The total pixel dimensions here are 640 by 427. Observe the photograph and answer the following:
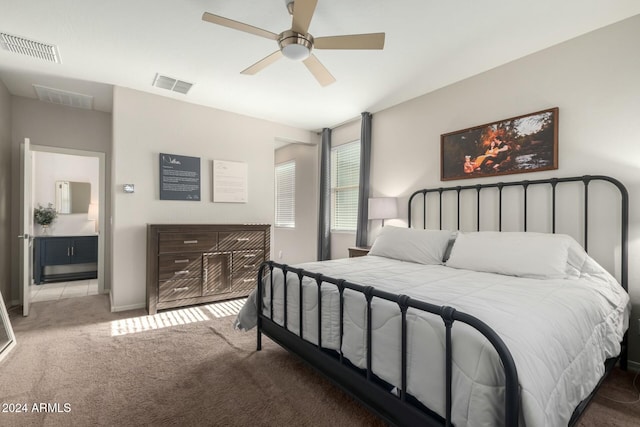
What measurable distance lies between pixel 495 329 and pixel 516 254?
4.34ft

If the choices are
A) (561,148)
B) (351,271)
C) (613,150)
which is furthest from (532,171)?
(351,271)

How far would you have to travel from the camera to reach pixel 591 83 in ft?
7.70

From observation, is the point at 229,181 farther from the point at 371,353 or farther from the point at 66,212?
the point at 66,212

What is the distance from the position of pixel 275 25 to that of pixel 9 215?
3935 millimetres

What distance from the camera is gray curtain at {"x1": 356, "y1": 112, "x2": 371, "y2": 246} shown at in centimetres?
413

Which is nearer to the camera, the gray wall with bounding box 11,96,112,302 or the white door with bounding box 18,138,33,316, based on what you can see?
the white door with bounding box 18,138,33,316

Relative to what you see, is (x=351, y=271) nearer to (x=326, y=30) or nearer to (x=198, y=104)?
(x=326, y=30)

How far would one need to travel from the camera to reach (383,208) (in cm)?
366

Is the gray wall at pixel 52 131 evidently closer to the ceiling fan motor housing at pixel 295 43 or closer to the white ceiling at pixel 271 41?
the white ceiling at pixel 271 41

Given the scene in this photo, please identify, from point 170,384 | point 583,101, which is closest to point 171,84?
point 170,384

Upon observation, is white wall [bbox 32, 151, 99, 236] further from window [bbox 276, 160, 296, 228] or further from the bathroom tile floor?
window [bbox 276, 160, 296, 228]

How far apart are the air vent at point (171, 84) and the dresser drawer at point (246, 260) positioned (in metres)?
2.03

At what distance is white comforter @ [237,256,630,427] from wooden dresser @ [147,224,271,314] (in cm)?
183

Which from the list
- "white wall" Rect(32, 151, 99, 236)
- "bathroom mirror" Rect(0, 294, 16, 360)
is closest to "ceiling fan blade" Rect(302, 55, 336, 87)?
"bathroom mirror" Rect(0, 294, 16, 360)
